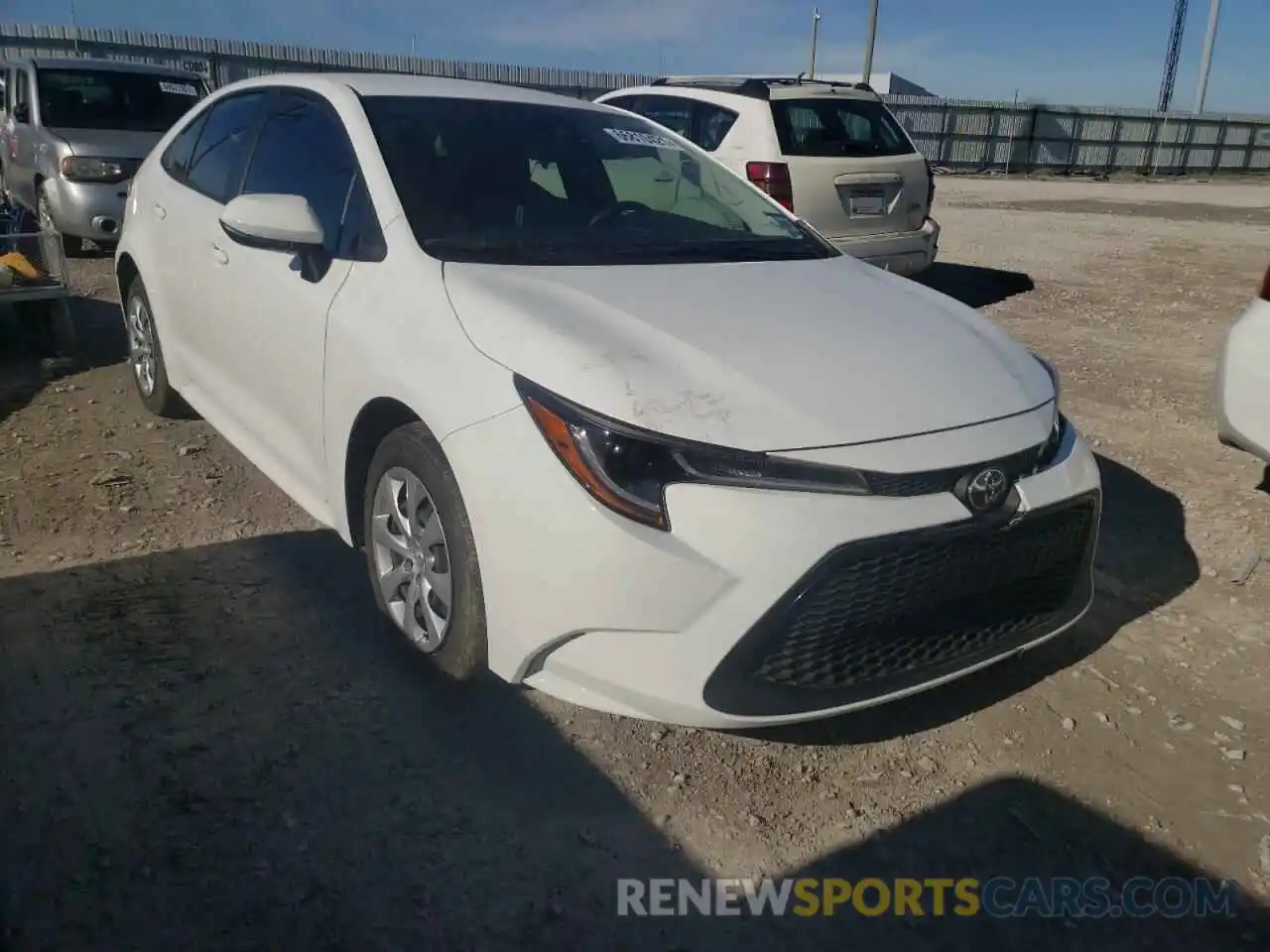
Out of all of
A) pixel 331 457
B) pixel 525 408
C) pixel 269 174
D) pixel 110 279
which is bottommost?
pixel 110 279

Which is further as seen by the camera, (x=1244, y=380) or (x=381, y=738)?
(x=1244, y=380)

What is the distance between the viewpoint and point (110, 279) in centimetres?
808

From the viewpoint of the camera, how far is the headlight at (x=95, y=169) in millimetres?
8273

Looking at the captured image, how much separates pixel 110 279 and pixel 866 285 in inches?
272

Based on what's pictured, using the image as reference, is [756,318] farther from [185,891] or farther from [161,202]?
[161,202]

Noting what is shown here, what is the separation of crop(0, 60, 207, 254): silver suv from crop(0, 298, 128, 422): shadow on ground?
7.23 ft

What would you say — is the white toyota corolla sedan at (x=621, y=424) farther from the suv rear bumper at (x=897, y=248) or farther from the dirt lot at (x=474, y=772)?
the suv rear bumper at (x=897, y=248)

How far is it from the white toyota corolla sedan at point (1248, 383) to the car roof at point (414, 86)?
8.45 ft

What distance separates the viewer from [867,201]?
7.55m

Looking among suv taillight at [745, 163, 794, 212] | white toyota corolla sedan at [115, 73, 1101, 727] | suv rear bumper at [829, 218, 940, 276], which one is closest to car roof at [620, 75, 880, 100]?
suv taillight at [745, 163, 794, 212]

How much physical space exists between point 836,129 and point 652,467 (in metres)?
6.23

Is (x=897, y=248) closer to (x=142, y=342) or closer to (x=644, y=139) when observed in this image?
(x=644, y=139)

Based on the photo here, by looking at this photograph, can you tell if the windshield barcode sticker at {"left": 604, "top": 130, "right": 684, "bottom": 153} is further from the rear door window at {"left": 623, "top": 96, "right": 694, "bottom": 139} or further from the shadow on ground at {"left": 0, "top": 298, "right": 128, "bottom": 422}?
the rear door window at {"left": 623, "top": 96, "right": 694, "bottom": 139}

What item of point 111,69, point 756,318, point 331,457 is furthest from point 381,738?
point 111,69
